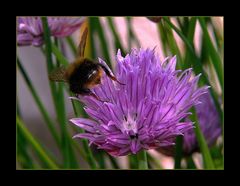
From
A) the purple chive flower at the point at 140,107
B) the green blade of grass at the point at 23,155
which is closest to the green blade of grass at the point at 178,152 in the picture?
the purple chive flower at the point at 140,107

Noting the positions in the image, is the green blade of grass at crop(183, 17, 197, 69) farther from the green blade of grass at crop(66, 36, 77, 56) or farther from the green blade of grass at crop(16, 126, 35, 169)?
the green blade of grass at crop(16, 126, 35, 169)

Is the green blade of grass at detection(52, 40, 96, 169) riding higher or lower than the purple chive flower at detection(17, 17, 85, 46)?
lower

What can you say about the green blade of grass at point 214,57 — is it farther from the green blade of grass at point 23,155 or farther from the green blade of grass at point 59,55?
the green blade of grass at point 23,155

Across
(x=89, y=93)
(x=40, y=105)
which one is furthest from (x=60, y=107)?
(x=89, y=93)

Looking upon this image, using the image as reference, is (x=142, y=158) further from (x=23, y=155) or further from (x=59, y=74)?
(x=23, y=155)

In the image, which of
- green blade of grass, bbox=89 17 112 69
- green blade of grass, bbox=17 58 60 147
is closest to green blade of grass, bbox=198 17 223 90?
green blade of grass, bbox=89 17 112 69
